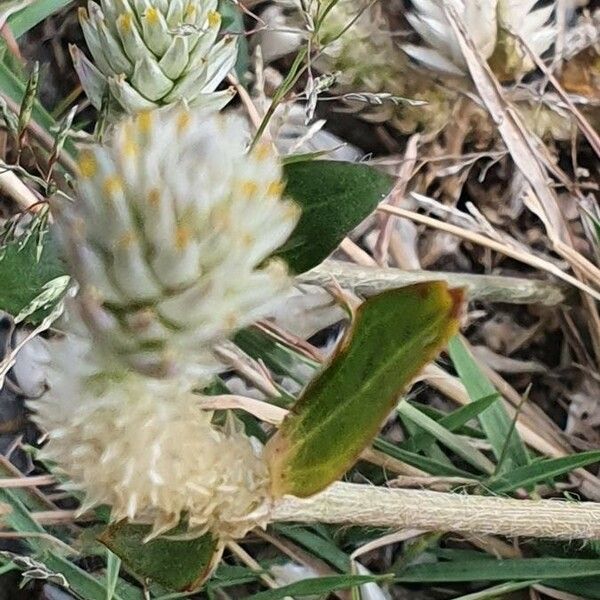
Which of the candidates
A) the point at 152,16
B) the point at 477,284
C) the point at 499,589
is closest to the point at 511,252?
the point at 477,284

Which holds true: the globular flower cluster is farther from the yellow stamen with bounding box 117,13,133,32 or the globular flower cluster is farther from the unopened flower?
the yellow stamen with bounding box 117,13,133,32

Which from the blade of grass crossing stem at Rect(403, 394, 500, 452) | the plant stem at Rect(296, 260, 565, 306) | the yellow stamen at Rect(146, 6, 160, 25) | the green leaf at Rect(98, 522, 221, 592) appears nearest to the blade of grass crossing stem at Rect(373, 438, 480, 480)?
the blade of grass crossing stem at Rect(403, 394, 500, 452)

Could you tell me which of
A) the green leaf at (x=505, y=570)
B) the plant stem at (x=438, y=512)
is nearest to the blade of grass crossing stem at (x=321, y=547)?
the green leaf at (x=505, y=570)

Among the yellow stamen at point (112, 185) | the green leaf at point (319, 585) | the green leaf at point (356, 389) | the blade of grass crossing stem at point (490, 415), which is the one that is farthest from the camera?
the blade of grass crossing stem at point (490, 415)

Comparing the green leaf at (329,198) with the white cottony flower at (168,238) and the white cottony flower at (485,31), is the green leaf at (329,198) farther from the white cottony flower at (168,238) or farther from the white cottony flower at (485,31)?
the white cottony flower at (485,31)

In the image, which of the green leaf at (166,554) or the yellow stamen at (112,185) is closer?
the yellow stamen at (112,185)

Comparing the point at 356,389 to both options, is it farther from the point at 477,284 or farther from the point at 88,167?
the point at 477,284

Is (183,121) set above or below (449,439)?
above
